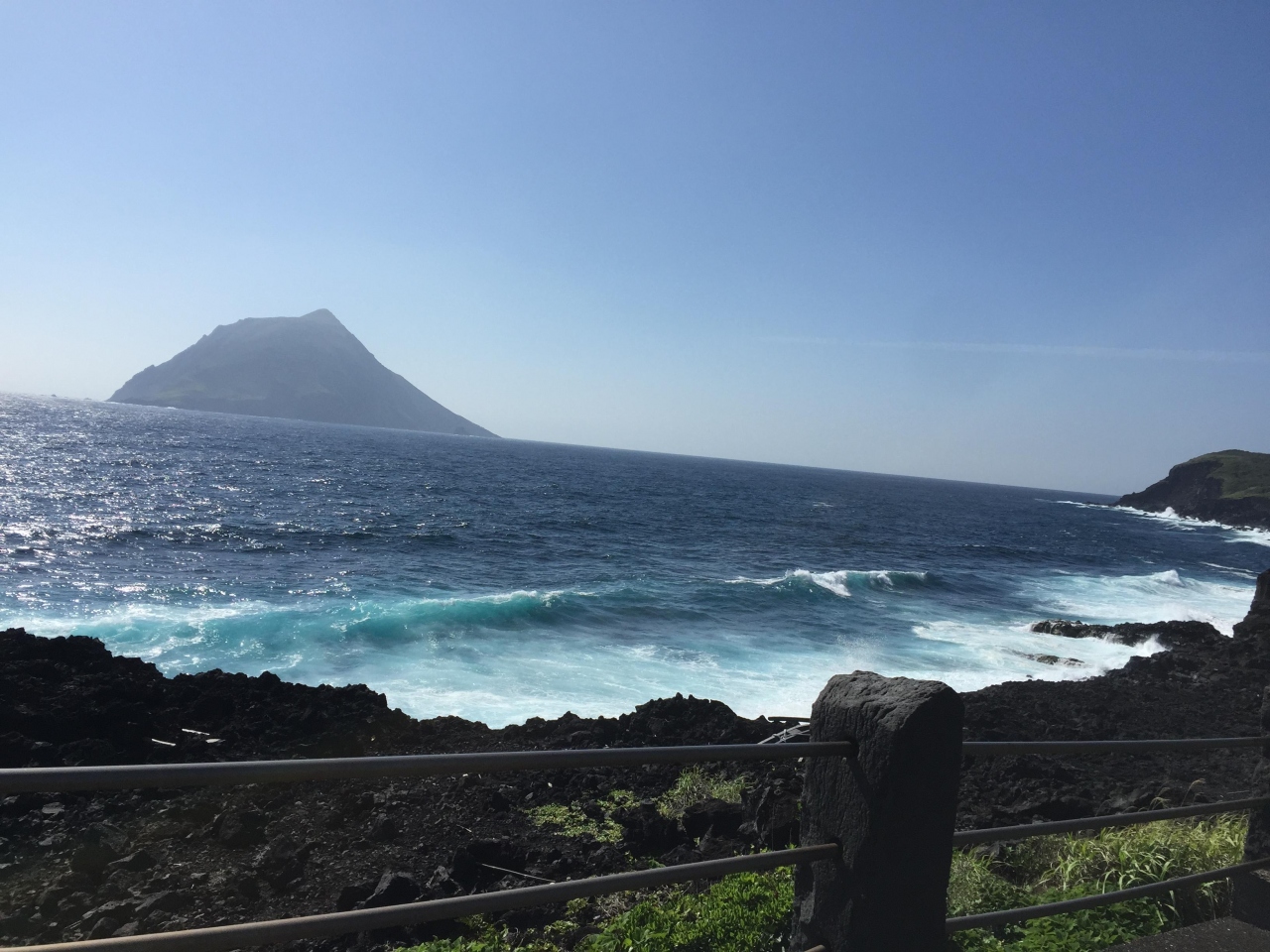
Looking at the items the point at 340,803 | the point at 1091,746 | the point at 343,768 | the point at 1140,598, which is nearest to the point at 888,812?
the point at 343,768

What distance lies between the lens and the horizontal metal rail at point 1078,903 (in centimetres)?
267

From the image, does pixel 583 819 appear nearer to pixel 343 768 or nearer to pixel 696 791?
pixel 696 791

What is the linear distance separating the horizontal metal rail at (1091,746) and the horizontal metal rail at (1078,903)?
0.53 meters

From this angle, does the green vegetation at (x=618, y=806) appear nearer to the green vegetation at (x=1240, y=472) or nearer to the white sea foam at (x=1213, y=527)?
the white sea foam at (x=1213, y=527)

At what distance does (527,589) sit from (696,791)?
1577 cm

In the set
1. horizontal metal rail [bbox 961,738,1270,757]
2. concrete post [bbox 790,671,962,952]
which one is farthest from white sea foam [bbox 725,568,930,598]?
concrete post [bbox 790,671,962,952]

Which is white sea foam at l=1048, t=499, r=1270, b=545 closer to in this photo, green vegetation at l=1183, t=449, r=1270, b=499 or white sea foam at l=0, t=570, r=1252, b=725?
green vegetation at l=1183, t=449, r=1270, b=499

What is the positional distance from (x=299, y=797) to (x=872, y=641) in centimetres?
1561

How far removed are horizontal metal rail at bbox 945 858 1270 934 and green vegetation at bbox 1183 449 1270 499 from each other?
4234 inches

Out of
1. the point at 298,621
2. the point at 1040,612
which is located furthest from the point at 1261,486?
the point at 298,621

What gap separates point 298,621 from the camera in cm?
1733

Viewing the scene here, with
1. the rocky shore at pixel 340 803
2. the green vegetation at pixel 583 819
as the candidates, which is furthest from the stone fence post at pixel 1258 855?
the green vegetation at pixel 583 819

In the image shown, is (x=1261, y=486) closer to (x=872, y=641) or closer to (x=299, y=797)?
(x=872, y=641)

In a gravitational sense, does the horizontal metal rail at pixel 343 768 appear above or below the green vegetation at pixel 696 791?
above
